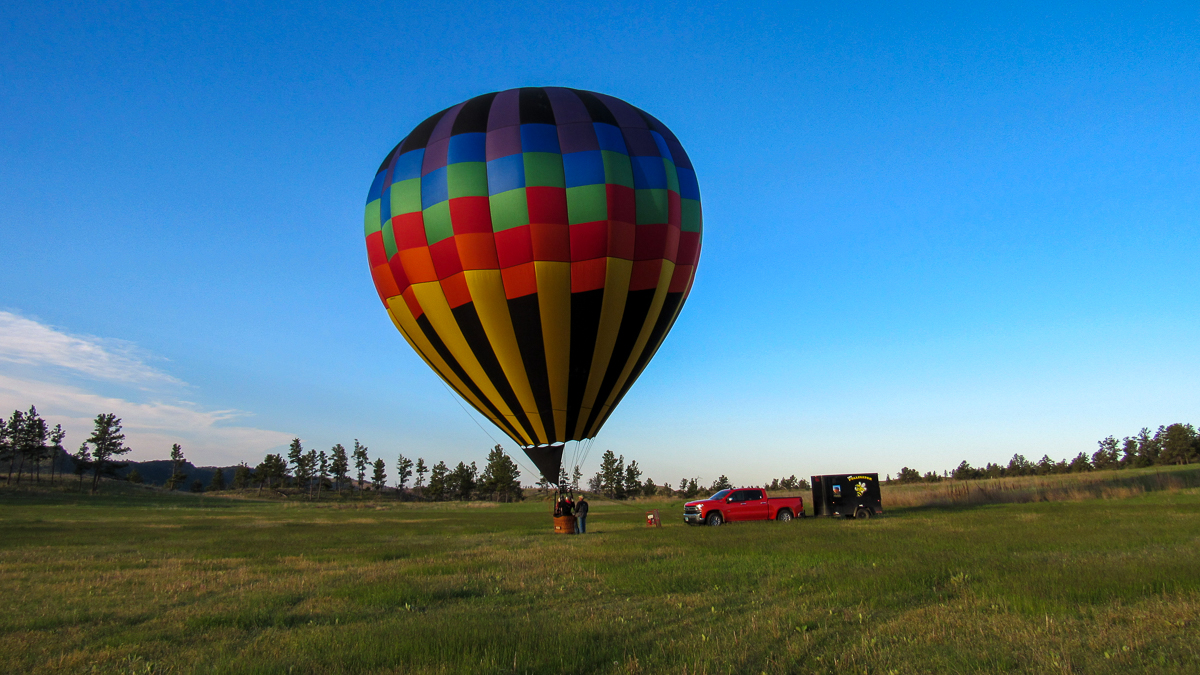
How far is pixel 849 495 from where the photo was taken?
2884cm

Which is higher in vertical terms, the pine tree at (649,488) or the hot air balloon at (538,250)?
the hot air balloon at (538,250)

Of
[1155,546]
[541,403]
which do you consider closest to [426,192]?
[541,403]

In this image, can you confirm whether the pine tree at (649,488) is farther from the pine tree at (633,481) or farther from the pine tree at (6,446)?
the pine tree at (6,446)

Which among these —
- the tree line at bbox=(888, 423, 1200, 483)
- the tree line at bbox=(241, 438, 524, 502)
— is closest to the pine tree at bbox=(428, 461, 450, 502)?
the tree line at bbox=(241, 438, 524, 502)

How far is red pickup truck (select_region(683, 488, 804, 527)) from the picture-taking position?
2688 cm

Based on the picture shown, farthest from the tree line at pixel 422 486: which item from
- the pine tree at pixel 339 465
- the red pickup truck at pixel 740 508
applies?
the red pickup truck at pixel 740 508

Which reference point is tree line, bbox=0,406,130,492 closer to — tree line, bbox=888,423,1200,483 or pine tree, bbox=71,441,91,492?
pine tree, bbox=71,441,91,492

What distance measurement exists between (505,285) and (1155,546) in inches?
610

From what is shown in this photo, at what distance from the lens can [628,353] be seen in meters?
19.0

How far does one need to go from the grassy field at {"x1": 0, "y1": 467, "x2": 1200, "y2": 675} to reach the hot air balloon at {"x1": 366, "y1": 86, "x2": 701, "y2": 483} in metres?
4.94

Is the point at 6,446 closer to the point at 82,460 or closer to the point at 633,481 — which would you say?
the point at 82,460

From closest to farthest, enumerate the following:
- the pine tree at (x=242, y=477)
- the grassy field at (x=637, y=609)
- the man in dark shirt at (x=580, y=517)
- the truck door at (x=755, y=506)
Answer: the grassy field at (x=637, y=609) → the man in dark shirt at (x=580, y=517) → the truck door at (x=755, y=506) → the pine tree at (x=242, y=477)

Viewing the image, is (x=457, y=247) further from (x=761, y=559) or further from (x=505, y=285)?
(x=761, y=559)

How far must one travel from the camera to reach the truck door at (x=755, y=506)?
27.4 meters
